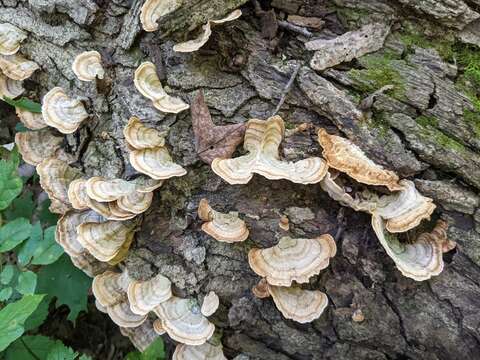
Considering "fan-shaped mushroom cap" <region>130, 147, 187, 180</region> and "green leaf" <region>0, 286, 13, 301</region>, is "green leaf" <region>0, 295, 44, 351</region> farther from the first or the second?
"fan-shaped mushroom cap" <region>130, 147, 187, 180</region>

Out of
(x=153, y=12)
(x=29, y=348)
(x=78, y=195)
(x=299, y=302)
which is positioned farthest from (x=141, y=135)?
(x=29, y=348)

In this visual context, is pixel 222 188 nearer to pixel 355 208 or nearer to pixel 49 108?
pixel 355 208

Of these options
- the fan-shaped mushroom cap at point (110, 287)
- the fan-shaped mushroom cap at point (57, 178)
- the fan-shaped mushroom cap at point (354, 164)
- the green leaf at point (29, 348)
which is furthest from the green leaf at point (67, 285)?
the fan-shaped mushroom cap at point (354, 164)

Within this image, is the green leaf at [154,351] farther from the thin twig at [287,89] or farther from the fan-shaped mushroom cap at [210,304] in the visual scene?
the thin twig at [287,89]

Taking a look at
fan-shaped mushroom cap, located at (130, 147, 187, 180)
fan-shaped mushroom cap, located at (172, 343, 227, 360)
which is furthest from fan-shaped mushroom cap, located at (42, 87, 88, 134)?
fan-shaped mushroom cap, located at (172, 343, 227, 360)

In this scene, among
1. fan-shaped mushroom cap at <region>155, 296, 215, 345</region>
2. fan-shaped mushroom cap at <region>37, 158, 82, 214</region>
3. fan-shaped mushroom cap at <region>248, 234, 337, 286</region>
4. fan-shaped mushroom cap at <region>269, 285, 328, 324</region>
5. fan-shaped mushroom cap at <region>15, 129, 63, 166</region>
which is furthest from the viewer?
fan-shaped mushroom cap at <region>15, 129, 63, 166</region>

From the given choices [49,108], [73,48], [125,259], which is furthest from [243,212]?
[73,48]
